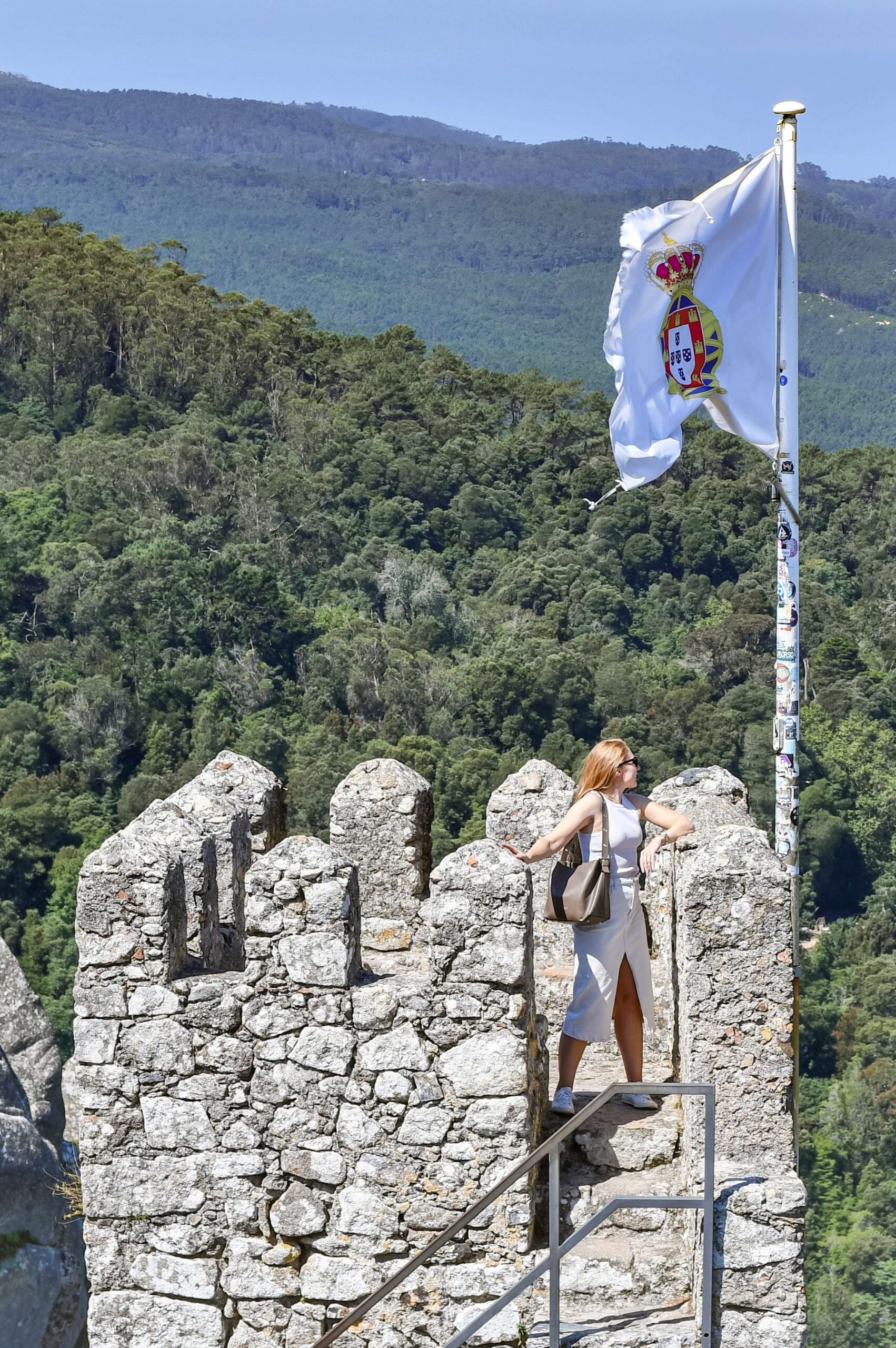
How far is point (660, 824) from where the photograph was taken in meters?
6.06

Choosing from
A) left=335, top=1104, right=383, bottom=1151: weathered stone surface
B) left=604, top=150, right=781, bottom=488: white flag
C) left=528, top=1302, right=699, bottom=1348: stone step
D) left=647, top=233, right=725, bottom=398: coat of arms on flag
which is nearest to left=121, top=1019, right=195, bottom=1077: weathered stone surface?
left=335, top=1104, right=383, bottom=1151: weathered stone surface

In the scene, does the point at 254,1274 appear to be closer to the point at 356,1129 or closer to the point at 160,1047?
the point at 356,1129

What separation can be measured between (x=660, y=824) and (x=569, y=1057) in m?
0.95

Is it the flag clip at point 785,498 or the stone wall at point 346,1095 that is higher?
the flag clip at point 785,498

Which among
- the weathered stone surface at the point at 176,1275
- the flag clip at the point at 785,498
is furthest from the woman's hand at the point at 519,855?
the flag clip at the point at 785,498

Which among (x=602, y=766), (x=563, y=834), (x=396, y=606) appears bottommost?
(x=396, y=606)

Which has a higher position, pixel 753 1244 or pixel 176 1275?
pixel 753 1244

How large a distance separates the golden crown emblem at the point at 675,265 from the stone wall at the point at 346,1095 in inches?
142

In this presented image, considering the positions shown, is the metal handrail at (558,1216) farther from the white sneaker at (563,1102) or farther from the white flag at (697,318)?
the white flag at (697,318)

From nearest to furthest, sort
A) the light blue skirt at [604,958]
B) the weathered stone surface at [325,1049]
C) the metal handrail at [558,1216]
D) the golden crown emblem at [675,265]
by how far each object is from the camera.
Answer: the metal handrail at [558,1216] → the weathered stone surface at [325,1049] → the light blue skirt at [604,958] → the golden crown emblem at [675,265]

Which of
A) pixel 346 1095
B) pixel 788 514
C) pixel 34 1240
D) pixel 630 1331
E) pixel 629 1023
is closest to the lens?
pixel 630 1331

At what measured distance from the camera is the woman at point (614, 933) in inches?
240

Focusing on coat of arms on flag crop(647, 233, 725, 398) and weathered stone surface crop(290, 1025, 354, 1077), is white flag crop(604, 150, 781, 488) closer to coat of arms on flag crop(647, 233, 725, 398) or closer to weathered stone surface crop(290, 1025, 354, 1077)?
coat of arms on flag crop(647, 233, 725, 398)

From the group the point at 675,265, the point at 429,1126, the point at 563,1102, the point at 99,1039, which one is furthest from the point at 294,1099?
the point at 675,265
